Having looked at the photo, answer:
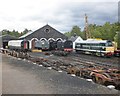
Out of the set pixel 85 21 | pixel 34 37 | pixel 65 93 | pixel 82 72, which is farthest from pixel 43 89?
pixel 85 21

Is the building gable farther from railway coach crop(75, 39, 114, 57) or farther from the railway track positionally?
the railway track

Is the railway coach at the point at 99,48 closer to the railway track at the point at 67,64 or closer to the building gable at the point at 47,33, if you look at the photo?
the railway track at the point at 67,64

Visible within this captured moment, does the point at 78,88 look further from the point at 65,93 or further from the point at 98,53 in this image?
the point at 98,53

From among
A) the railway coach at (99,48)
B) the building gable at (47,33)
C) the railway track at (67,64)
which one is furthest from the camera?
the building gable at (47,33)

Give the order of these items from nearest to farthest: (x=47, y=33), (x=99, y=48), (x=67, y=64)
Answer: (x=67, y=64)
(x=99, y=48)
(x=47, y=33)

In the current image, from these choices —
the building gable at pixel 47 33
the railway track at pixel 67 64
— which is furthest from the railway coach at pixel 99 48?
the building gable at pixel 47 33

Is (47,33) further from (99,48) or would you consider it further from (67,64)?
(67,64)

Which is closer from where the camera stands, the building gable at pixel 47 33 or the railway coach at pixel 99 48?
the railway coach at pixel 99 48

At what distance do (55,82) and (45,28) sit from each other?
4861 cm

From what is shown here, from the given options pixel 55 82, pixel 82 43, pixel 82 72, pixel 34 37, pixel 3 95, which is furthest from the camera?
pixel 34 37

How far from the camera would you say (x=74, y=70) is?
56.1 feet


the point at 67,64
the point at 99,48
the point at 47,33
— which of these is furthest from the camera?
the point at 47,33

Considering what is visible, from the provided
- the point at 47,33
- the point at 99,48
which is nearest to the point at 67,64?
the point at 99,48

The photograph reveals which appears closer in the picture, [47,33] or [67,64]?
[67,64]
